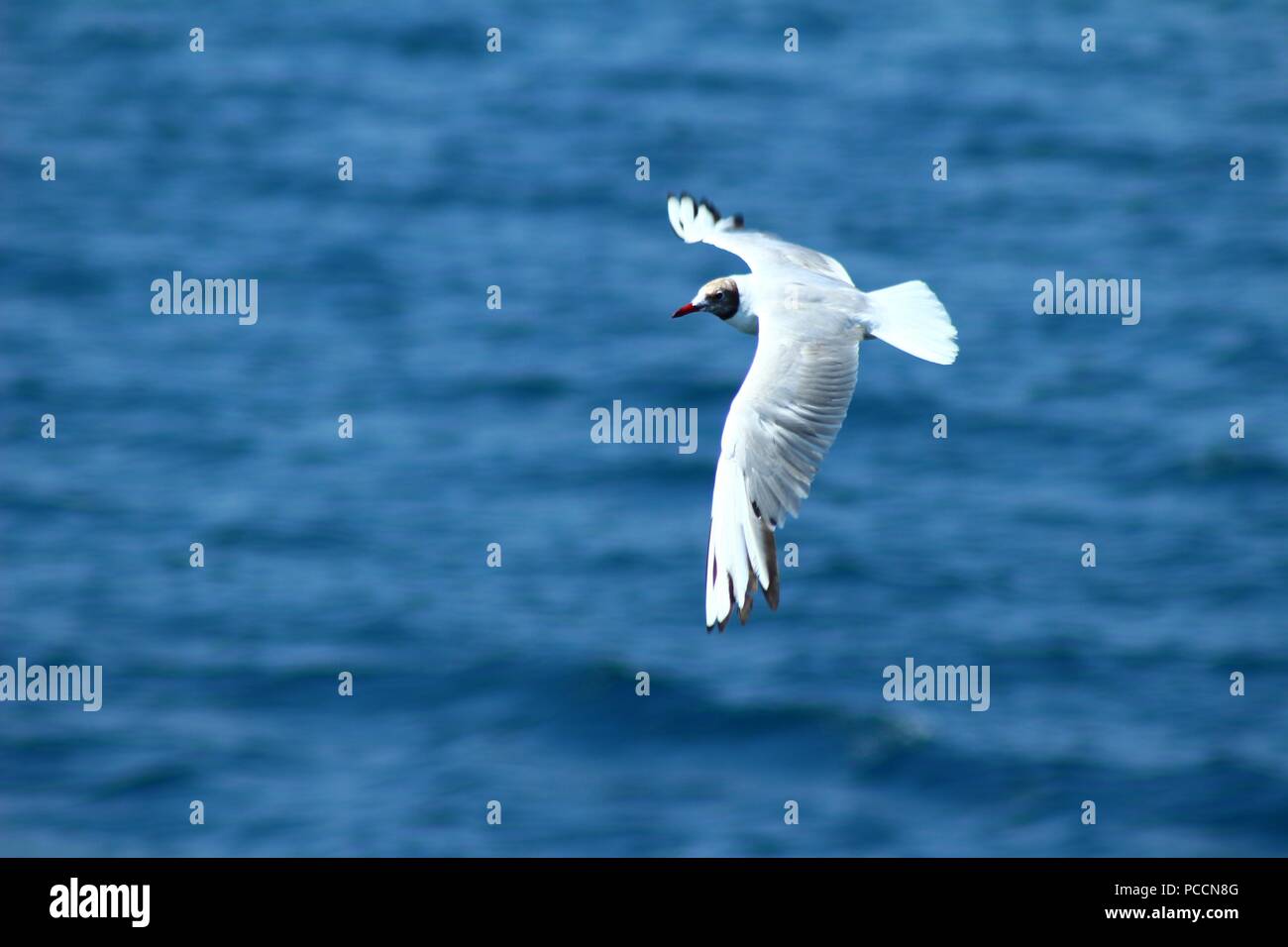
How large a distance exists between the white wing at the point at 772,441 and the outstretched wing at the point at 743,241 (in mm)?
1068

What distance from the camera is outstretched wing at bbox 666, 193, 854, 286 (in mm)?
11727

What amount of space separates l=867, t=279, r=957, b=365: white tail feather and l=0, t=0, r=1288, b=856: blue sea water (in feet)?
42.7

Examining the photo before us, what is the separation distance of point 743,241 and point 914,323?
204 centimetres

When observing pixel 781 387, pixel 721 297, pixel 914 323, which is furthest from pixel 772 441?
pixel 721 297

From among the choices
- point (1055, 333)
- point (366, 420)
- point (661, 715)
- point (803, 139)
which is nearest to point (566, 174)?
point (803, 139)

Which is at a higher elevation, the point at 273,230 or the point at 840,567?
the point at 273,230

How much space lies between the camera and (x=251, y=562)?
28.0 metres

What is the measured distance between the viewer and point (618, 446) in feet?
95.8

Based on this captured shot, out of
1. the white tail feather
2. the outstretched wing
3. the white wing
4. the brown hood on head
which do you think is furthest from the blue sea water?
the white wing

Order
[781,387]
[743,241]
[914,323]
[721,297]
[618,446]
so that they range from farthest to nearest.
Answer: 1. [618,446]
2. [743,241]
3. [721,297]
4. [914,323]
5. [781,387]

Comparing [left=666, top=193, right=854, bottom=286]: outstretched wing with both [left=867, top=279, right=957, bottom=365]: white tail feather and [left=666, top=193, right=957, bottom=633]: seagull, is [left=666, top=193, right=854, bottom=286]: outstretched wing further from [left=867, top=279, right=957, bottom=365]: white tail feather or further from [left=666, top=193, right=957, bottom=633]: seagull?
[left=867, top=279, right=957, bottom=365]: white tail feather

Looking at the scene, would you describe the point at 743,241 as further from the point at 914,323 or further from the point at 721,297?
the point at 914,323

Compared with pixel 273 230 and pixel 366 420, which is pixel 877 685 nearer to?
pixel 366 420

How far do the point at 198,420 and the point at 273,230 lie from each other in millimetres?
6453
